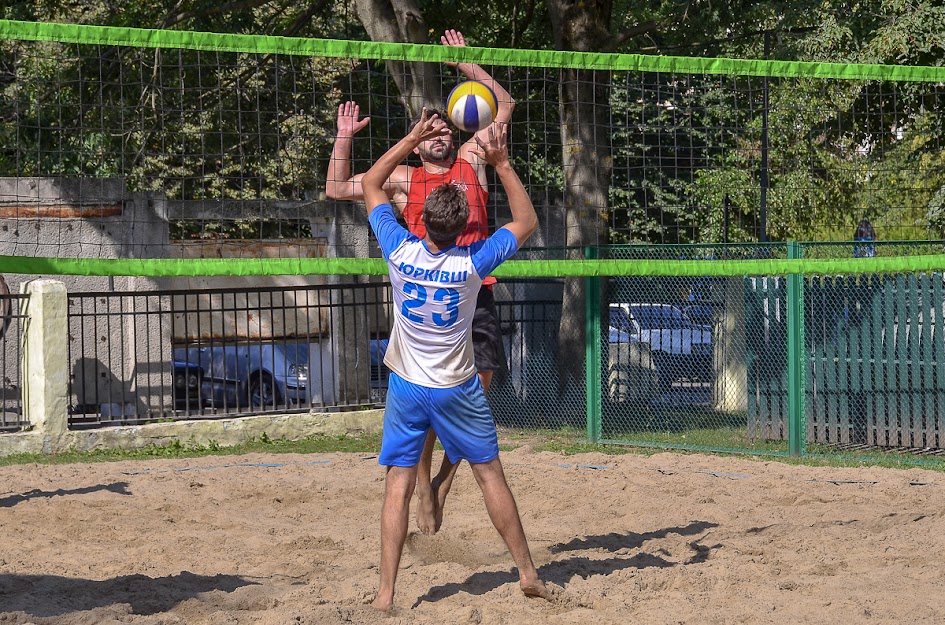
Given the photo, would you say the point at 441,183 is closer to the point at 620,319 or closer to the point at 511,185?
the point at 511,185

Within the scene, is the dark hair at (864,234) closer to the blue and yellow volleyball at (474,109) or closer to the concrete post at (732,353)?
the concrete post at (732,353)

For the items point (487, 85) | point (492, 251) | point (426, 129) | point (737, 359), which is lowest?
point (737, 359)

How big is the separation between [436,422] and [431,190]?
1732 millimetres

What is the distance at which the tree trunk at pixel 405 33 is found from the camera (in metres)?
11.1

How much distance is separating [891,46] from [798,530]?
6585mm

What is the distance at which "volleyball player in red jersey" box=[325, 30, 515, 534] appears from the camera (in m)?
5.72

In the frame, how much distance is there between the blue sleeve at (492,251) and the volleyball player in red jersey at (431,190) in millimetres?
962

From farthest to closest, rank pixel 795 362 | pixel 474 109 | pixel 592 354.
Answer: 1. pixel 592 354
2. pixel 795 362
3. pixel 474 109

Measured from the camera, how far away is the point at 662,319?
10.8 metres

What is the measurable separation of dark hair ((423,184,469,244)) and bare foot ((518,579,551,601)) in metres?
1.44

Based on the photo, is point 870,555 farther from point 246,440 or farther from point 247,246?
point 247,246

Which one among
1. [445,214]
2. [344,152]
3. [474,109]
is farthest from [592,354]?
[445,214]

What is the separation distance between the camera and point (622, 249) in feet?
34.3

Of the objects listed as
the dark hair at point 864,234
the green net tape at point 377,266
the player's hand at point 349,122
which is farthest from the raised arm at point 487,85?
the dark hair at point 864,234
